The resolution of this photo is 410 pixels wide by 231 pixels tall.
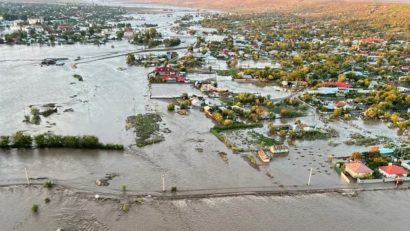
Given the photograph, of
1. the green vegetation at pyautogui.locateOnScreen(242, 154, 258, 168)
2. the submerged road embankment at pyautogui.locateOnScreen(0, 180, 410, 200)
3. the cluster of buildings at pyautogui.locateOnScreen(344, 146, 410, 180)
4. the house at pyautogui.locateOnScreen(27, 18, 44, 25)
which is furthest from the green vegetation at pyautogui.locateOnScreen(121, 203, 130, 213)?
the house at pyautogui.locateOnScreen(27, 18, 44, 25)

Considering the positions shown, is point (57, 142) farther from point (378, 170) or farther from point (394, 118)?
point (394, 118)

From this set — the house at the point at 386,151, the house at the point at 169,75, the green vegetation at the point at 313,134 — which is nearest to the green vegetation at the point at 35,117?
the house at the point at 169,75

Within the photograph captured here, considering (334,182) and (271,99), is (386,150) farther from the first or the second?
(271,99)

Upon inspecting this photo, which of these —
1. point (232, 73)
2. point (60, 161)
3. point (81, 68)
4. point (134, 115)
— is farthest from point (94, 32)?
point (60, 161)

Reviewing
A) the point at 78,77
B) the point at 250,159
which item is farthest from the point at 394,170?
the point at 78,77

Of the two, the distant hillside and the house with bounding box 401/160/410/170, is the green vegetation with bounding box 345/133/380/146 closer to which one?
the house with bounding box 401/160/410/170

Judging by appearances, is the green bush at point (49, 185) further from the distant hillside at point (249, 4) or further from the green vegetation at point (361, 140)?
the distant hillside at point (249, 4)
